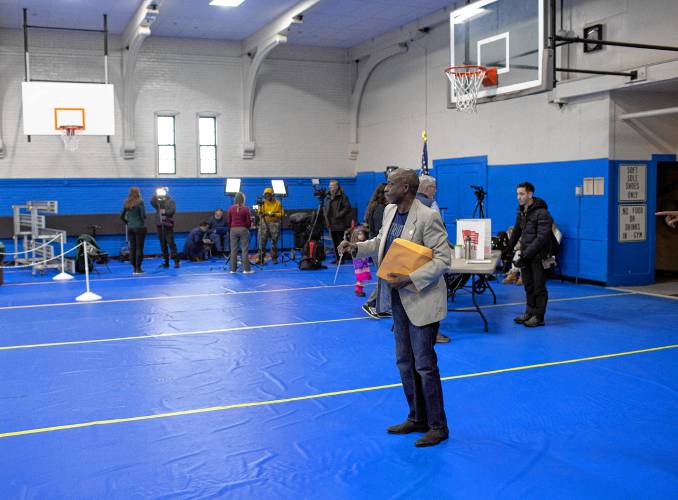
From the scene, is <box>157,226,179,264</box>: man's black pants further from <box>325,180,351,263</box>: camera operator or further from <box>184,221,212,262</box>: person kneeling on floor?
<box>325,180,351,263</box>: camera operator

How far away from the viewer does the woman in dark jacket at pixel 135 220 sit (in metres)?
13.1

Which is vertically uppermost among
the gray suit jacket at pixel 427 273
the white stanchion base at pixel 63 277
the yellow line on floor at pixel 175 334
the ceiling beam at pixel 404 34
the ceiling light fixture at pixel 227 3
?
the ceiling light fixture at pixel 227 3

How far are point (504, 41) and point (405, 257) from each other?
6.77m

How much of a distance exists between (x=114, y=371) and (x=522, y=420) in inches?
142

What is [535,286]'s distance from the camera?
26.6 ft

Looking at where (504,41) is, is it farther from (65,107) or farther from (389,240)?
(65,107)

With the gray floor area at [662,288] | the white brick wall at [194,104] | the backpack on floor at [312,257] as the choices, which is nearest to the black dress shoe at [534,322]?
the gray floor area at [662,288]

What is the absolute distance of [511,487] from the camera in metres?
3.77

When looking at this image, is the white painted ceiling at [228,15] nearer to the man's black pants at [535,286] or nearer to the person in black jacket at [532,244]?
the person in black jacket at [532,244]

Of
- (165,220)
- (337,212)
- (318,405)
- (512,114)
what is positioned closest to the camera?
(318,405)

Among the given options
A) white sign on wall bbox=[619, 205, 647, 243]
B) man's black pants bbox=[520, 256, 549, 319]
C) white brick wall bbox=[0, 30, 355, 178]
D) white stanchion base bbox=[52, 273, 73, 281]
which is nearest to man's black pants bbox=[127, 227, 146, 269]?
white stanchion base bbox=[52, 273, 73, 281]

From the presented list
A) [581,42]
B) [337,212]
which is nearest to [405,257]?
[581,42]

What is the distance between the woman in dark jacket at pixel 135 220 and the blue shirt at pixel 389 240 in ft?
31.4

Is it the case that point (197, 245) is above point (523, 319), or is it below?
above
